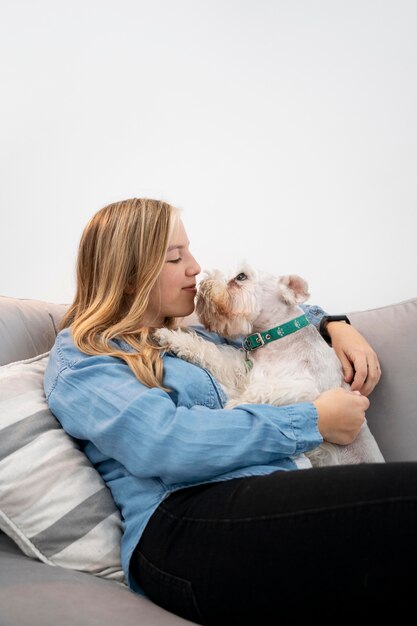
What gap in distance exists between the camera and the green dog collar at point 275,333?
188 centimetres

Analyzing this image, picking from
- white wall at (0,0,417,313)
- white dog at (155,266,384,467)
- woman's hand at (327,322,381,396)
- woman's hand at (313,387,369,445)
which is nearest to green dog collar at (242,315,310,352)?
white dog at (155,266,384,467)

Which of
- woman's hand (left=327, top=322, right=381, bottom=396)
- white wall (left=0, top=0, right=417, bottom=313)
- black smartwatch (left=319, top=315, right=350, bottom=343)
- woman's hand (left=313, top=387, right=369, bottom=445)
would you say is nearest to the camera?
woman's hand (left=313, top=387, right=369, bottom=445)

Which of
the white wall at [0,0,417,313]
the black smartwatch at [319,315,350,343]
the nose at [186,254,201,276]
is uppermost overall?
the white wall at [0,0,417,313]

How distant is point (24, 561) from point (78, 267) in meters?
0.90

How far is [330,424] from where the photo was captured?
4.94ft

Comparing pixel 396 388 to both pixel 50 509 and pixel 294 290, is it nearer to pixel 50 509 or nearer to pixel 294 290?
pixel 294 290

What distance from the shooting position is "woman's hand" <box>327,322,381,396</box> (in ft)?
5.92

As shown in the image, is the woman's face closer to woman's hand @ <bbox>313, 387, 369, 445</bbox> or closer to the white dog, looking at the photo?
the white dog

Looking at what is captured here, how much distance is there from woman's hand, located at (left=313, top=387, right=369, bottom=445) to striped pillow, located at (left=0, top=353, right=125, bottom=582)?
594 millimetres

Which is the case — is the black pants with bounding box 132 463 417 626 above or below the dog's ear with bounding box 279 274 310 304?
below

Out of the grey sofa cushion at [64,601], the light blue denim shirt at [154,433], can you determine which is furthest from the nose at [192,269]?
the grey sofa cushion at [64,601]

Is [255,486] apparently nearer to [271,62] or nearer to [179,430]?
[179,430]

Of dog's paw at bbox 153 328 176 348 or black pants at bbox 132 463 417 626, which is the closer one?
black pants at bbox 132 463 417 626

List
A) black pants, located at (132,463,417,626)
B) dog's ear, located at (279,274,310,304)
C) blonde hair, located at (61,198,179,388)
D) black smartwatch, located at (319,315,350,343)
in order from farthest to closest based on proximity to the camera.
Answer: black smartwatch, located at (319,315,350,343) → dog's ear, located at (279,274,310,304) → blonde hair, located at (61,198,179,388) → black pants, located at (132,463,417,626)
